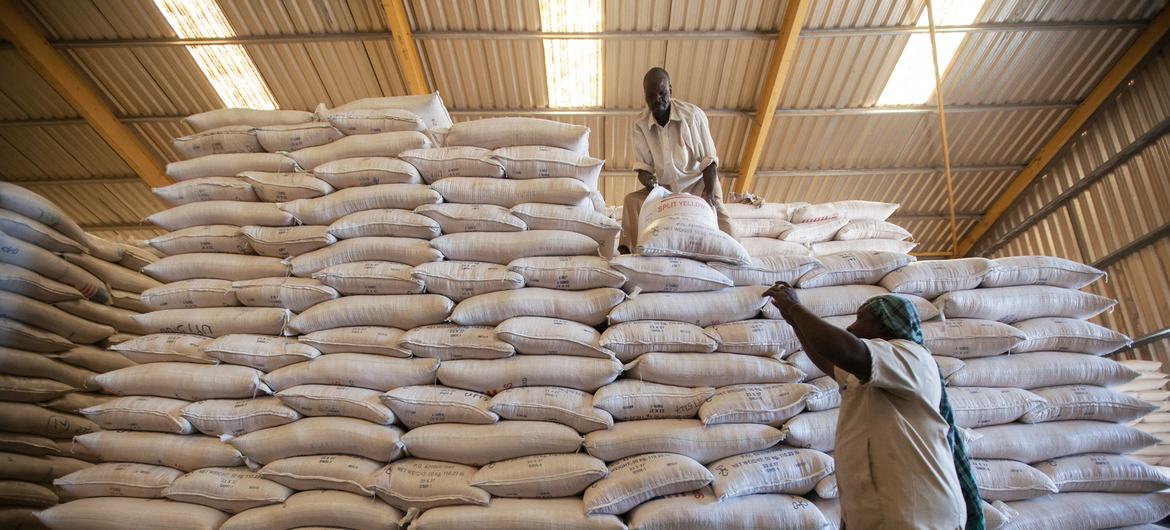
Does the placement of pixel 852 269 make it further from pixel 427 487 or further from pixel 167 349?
pixel 167 349

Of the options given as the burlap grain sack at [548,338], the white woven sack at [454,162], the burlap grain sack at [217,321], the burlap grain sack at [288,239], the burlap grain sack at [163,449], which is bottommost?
the burlap grain sack at [163,449]

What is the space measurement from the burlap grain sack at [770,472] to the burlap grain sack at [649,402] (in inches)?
9.4

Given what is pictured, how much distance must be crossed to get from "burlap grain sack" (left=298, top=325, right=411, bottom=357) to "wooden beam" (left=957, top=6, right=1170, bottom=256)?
8.83 metres

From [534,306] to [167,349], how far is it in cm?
166

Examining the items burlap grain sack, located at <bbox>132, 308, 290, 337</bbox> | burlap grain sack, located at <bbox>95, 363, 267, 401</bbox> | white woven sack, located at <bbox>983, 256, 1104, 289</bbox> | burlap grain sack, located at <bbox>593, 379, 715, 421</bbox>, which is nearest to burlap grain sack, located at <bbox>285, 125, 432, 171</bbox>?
burlap grain sack, located at <bbox>132, 308, 290, 337</bbox>

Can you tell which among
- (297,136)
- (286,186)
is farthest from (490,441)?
(297,136)

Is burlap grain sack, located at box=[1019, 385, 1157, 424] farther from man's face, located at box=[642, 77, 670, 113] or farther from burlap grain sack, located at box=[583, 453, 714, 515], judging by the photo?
man's face, located at box=[642, 77, 670, 113]

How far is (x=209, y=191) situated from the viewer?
3.07 meters

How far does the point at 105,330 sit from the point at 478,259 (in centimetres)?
242

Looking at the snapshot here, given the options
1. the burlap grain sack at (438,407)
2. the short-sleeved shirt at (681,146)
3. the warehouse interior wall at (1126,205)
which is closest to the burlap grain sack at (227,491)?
the burlap grain sack at (438,407)

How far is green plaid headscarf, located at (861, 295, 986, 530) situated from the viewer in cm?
188

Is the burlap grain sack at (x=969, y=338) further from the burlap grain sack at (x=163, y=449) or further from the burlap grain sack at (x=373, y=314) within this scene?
the burlap grain sack at (x=163, y=449)

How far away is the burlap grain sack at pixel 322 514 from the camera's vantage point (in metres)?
2.22

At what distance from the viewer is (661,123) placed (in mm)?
3805
